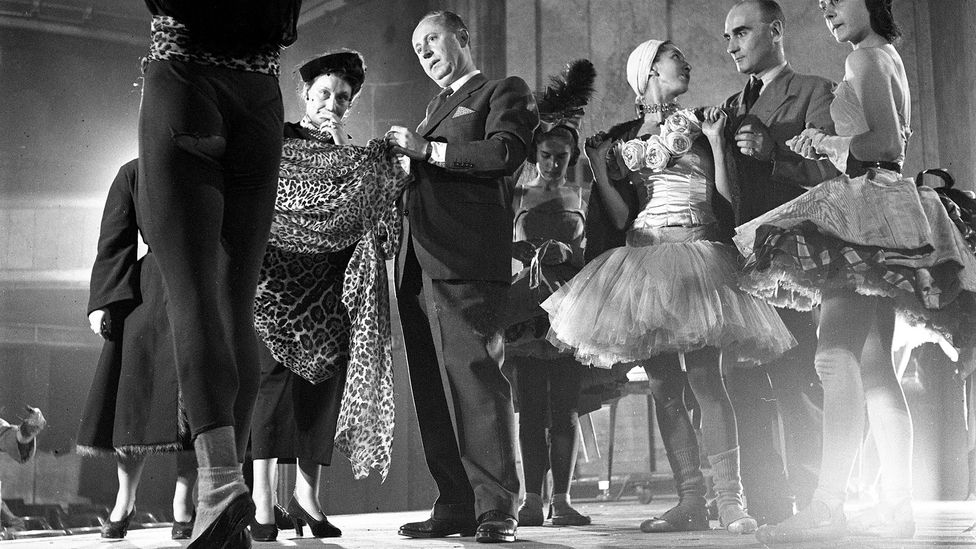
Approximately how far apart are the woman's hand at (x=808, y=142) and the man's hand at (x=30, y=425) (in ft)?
12.6

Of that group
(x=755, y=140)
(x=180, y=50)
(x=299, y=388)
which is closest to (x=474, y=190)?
(x=299, y=388)

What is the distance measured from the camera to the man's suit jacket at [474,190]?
10.3 feet

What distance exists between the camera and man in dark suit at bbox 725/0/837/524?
351 centimetres

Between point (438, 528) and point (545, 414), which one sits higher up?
point (545, 414)

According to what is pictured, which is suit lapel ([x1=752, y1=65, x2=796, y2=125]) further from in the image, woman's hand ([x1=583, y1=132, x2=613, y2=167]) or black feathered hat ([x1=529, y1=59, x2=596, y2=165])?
black feathered hat ([x1=529, y1=59, x2=596, y2=165])

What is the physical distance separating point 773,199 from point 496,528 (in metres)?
1.69

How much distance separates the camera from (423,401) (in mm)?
3400

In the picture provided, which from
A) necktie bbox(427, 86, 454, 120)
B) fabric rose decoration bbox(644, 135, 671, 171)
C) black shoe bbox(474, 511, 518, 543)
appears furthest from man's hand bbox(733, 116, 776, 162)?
black shoe bbox(474, 511, 518, 543)

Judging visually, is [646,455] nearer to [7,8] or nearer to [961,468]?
[961,468]

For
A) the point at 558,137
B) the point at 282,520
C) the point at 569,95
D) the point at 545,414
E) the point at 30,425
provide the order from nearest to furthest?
the point at 282,520
the point at 545,414
the point at 569,95
the point at 558,137
the point at 30,425

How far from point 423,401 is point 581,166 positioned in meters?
3.27

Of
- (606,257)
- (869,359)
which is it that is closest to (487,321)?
(606,257)

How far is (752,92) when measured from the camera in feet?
12.5

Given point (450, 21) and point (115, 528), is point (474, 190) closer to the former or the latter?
point (450, 21)
